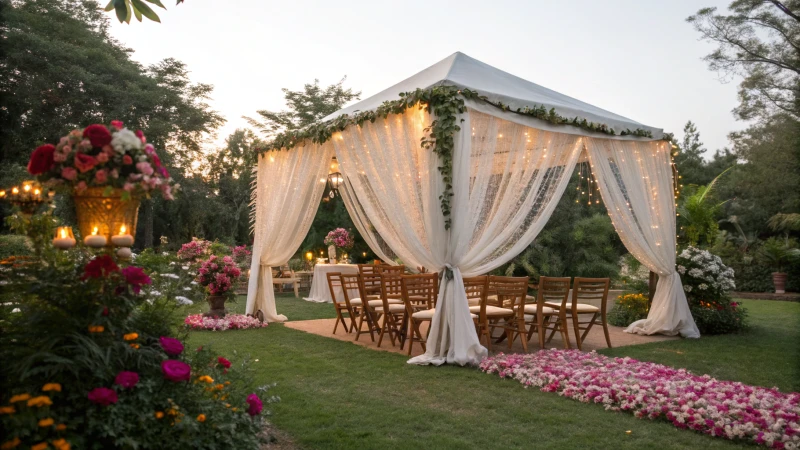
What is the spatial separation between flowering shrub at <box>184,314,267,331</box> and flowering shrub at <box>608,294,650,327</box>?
564cm

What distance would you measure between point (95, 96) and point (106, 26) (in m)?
4.50

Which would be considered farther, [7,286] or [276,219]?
[276,219]

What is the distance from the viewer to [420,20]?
11703 millimetres

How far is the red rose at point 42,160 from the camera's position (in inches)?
97.1

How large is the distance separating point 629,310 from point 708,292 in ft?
4.10

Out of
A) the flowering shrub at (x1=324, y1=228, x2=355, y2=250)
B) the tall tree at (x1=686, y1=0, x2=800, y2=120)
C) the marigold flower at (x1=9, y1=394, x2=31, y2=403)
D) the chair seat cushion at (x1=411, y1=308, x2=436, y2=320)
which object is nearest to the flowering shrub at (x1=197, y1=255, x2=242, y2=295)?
the chair seat cushion at (x1=411, y1=308, x2=436, y2=320)

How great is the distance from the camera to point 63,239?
2.43 meters

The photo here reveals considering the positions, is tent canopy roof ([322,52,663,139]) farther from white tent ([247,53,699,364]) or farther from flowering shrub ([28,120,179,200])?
flowering shrub ([28,120,179,200])

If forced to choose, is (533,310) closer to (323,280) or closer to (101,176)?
(101,176)

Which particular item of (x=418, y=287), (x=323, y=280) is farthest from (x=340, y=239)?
(x=418, y=287)

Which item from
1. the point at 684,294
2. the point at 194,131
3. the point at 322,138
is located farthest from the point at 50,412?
the point at 194,131

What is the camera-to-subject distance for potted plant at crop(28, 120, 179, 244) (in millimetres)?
2475

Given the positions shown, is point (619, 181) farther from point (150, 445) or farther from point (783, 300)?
point (783, 300)

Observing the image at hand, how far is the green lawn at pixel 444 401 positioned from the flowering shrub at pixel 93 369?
530 millimetres
